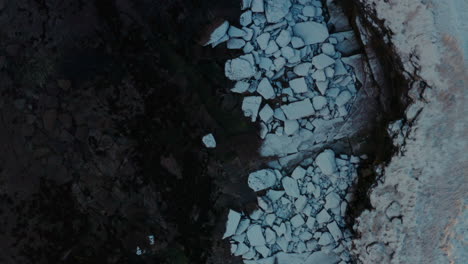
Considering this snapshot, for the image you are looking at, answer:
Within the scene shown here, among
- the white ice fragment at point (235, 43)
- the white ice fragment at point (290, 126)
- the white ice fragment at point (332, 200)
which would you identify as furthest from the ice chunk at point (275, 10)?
the white ice fragment at point (332, 200)

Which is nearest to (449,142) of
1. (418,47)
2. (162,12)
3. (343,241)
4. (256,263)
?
(418,47)

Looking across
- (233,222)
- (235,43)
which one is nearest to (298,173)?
(233,222)

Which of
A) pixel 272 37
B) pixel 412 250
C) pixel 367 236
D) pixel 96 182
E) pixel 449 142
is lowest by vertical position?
pixel 412 250

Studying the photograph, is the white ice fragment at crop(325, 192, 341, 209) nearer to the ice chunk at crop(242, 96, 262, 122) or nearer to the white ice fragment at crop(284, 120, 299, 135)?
the white ice fragment at crop(284, 120, 299, 135)

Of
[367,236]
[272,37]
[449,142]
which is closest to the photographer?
[449,142]

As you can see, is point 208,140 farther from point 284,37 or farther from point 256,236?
point 284,37

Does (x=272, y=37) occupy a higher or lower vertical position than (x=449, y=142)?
higher

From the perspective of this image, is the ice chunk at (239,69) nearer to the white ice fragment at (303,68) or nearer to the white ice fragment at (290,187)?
the white ice fragment at (303,68)

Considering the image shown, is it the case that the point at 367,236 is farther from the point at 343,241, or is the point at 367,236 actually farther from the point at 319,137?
the point at 319,137
